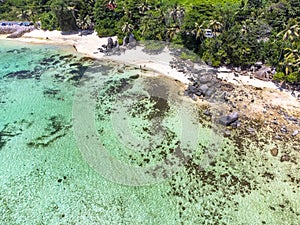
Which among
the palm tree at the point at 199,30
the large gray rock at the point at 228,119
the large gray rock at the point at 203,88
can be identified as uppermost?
the palm tree at the point at 199,30

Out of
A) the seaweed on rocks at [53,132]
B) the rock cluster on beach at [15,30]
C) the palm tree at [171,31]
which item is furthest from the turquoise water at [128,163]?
the rock cluster on beach at [15,30]

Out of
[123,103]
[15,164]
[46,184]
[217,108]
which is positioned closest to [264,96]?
[217,108]

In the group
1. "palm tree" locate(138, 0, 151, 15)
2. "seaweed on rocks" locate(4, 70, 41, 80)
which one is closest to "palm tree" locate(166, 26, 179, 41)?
"palm tree" locate(138, 0, 151, 15)

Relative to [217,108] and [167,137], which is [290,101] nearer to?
[217,108]

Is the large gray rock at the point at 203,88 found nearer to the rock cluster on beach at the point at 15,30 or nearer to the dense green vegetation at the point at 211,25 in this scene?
the dense green vegetation at the point at 211,25

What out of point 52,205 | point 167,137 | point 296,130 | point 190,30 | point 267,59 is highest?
point 190,30

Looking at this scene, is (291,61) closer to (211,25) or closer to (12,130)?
(211,25)

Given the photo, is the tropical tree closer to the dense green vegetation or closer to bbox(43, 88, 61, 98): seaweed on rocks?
the dense green vegetation
